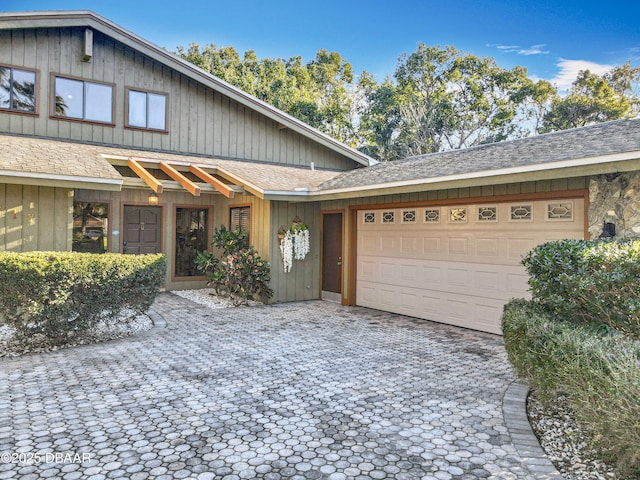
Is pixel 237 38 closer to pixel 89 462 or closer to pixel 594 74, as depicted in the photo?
pixel 594 74

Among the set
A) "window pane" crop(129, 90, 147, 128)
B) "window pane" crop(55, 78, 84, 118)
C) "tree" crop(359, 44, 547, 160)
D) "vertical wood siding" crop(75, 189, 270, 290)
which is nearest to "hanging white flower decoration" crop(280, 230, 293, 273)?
"vertical wood siding" crop(75, 189, 270, 290)

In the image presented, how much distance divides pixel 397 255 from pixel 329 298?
236 centimetres

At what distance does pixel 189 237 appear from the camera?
11.8 metres

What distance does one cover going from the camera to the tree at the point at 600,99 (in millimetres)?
Result: 24156

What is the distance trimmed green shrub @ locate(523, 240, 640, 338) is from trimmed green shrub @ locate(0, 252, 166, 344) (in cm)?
513

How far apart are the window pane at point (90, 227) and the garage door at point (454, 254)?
594 centimetres

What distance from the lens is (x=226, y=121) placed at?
11766mm

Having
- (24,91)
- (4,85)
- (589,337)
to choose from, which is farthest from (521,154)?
(4,85)

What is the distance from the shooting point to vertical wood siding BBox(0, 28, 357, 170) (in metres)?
9.38

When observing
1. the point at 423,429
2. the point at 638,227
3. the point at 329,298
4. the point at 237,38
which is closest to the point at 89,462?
the point at 423,429

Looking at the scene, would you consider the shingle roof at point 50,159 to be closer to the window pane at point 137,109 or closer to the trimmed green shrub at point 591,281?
the window pane at point 137,109

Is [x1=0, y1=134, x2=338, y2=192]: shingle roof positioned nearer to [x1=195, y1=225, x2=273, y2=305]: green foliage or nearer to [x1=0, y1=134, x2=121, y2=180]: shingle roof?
[x1=0, y1=134, x2=121, y2=180]: shingle roof

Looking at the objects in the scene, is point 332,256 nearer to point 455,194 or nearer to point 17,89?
point 455,194

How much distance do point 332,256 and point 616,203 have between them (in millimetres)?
6010
